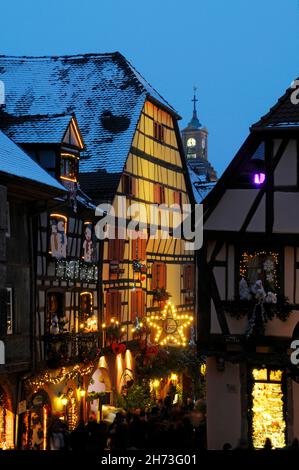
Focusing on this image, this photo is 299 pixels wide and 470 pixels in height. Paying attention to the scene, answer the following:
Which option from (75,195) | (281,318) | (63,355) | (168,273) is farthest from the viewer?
(168,273)

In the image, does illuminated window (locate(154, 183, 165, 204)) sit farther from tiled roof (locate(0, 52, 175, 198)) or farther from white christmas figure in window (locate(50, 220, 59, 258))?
white christmas figure in window (locate(50, 220, 59, 258))

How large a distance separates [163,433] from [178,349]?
18.8 m

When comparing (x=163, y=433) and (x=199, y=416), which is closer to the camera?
(x=163, y=433)

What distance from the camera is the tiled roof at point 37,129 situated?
2841 centimetres

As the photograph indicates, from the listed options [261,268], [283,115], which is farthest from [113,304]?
[283,115]

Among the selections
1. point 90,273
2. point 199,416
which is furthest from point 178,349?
point 199,416

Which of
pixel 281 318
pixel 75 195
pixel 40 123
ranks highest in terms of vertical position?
pixel 40 123

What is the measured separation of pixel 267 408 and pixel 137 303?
46.5ft

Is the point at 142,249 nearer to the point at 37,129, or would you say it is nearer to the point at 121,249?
the point at 121,249

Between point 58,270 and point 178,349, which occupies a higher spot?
point 58,270

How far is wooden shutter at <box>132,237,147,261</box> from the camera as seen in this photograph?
119ft

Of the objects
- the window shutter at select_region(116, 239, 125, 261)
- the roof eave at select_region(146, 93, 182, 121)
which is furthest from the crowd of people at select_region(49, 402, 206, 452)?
the roof eave at select_region(146, 93, 182, 121)

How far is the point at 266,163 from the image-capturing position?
22828 mm
